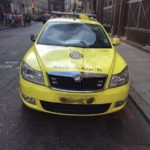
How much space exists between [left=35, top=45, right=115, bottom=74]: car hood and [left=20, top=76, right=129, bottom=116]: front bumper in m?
0.33

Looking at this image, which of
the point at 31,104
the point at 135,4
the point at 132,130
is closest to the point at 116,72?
the point at 132,130

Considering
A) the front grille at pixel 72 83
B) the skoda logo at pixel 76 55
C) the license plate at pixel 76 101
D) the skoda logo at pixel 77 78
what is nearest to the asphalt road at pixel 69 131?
the license plate at pixel 76 101

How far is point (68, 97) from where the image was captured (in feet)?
12.9

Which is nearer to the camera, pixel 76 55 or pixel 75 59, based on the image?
pixel 75 59

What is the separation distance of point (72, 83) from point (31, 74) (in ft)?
2.17

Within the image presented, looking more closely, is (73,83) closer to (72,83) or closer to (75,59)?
(72,83)

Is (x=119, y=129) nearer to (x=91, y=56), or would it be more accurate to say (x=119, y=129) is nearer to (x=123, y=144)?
(x=123, y=144)

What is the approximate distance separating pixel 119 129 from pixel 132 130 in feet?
0.68

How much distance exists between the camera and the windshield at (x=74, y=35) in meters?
5.41

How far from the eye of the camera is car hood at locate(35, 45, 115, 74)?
4129 mm

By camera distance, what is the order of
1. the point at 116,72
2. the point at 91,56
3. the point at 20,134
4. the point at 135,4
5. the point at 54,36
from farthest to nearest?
the point at 135,4 → the point at 54,36 → the point at 91,56 → the point at 116,72 → the point at 20,134

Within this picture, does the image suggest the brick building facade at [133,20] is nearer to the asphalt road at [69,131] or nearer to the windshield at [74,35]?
the windshield at [74,35]

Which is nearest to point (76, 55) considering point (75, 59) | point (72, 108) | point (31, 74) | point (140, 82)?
point (75, 59)

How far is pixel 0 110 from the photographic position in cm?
482
